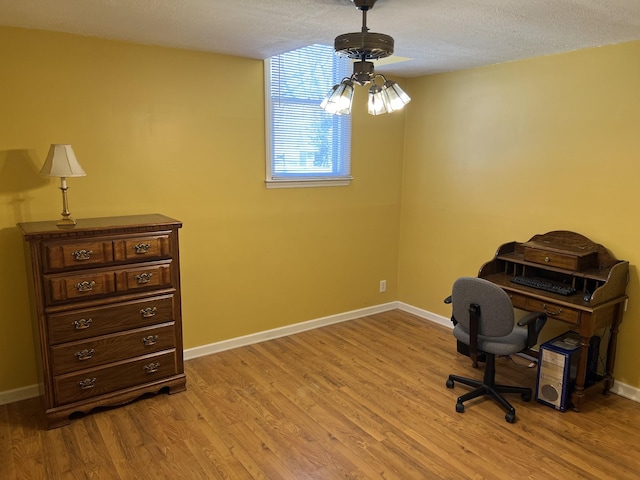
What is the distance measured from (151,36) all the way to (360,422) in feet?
8.95

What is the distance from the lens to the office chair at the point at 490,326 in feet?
9.20

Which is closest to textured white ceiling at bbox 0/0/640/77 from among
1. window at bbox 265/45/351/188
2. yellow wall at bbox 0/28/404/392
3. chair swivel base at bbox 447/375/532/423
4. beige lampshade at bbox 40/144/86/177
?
yellow wall at bbox 0/28/404/392

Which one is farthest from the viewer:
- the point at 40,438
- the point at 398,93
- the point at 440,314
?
the point at 440,314

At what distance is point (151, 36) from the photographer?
3.01 meters

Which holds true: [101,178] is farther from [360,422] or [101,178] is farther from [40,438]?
[360,422]

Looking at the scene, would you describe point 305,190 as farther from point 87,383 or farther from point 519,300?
point 87,383

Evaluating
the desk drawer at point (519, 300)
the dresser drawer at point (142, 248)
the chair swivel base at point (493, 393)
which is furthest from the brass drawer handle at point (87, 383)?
the desk drawer at point (519, 300)

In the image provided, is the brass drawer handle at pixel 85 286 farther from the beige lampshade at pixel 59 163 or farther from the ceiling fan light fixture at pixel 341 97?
the ceiling fan light fixture at pixel 341 97

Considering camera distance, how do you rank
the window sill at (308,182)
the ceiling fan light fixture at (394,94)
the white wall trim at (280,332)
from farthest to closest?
the window sill at (308,182), the white wall trim at (280,332), the ceiling fan light fixture at (394,94)

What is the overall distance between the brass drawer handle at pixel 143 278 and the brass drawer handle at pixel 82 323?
35cm

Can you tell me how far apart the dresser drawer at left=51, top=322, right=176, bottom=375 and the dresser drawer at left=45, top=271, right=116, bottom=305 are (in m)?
0.28

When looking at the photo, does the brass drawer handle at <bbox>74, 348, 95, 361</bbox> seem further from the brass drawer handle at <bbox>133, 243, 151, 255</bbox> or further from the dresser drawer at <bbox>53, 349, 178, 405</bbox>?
the brass drawer handle at <bbox>133, 243, 151, 255</bbox>

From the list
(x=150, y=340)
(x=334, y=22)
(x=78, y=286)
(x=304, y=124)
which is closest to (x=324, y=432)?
(x=150, y=340)

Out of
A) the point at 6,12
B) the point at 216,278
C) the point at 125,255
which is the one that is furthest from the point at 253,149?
the point at 6,12
